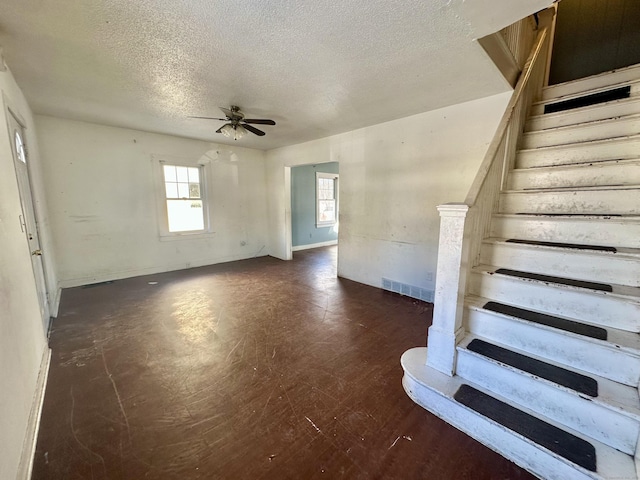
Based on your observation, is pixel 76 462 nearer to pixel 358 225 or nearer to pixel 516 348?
pixel 516 348

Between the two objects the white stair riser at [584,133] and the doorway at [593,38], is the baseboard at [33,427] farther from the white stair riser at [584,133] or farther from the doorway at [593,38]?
the doorway at [593,38]

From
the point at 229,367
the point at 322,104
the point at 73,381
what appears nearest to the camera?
the point at 73,381

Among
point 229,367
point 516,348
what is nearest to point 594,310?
point 516,348

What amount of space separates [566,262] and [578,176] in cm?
94

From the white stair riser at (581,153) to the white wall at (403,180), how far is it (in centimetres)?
50

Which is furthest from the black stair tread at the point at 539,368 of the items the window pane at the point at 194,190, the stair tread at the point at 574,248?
the window pane at the point at 194,190

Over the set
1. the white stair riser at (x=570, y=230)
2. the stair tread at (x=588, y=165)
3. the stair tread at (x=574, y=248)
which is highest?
the stair tread at (x=588, y=165)

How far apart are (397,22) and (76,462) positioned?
3.31 m

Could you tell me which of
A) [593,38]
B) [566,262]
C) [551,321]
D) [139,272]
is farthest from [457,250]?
[139,272]

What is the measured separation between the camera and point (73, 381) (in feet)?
6.64

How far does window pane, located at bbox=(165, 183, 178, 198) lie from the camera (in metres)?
4.98

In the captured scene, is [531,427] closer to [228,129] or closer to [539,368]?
[539,368]

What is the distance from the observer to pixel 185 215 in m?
5.23

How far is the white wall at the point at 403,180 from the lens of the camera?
3133mm
